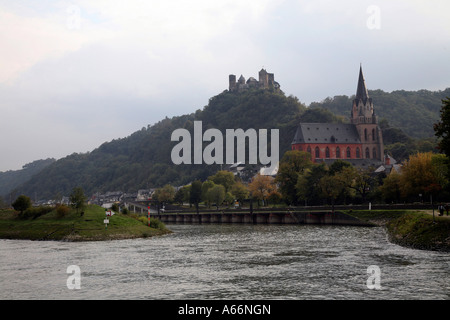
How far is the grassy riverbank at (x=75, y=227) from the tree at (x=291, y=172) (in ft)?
163

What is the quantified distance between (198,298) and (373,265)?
1579 cm

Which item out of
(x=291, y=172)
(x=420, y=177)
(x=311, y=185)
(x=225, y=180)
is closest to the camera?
Result: (x=420, y=177)

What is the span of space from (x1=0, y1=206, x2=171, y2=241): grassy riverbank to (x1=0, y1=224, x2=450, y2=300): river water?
31.0ft

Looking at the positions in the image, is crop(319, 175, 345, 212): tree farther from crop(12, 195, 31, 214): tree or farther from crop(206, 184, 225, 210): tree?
crop(12, 195, 31, 214): tree

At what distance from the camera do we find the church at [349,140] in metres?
191

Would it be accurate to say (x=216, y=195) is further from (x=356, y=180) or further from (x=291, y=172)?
(x=356, y=180)

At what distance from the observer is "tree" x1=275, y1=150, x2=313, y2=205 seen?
4855 inches

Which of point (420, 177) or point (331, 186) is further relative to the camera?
point (331, 186)

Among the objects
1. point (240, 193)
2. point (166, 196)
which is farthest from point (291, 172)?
point (166, 196)

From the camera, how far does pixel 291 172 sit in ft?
414

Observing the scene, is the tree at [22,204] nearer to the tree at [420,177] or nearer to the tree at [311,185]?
the tree at [311,185]

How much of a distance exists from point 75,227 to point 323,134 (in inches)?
5514
